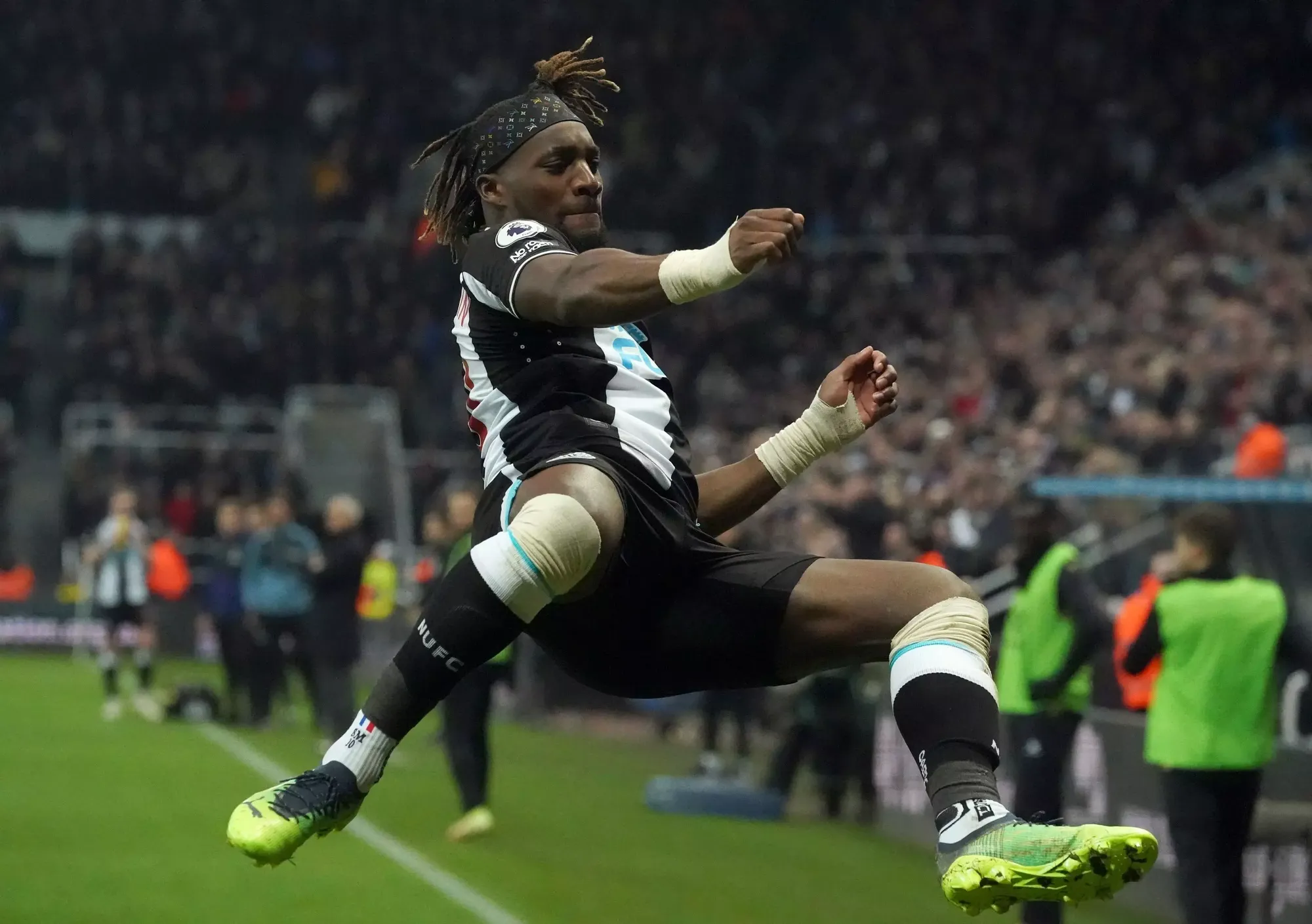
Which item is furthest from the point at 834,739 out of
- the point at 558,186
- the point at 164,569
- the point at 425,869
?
the point at 164,569

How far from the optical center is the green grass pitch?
8648 millimetres

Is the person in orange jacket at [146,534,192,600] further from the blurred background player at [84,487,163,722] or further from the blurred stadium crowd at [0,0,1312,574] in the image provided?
the blurred background player at [84,487,163,722]

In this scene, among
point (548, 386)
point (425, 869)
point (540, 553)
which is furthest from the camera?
point (425, 869)

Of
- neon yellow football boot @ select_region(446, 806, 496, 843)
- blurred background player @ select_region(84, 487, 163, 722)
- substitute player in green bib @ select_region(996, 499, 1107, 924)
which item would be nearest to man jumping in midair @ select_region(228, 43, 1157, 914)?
substitute player in green bib @ select_region(996, 499, 1107, 924)

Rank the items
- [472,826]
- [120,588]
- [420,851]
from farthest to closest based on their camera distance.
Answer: [120,588] → [472,826] → [420,851]

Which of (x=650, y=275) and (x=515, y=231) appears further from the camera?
(x=515, y=231)

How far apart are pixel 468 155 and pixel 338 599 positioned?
10.1 meters

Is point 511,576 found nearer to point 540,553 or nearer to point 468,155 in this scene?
point 540,553

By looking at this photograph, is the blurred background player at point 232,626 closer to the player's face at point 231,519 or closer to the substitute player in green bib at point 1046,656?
the player's face at point 231,519

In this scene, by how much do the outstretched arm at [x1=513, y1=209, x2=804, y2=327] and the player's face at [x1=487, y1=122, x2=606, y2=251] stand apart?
503 mm

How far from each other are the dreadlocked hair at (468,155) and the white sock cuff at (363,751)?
138cm

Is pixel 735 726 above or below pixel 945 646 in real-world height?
above

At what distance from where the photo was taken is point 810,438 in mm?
4906

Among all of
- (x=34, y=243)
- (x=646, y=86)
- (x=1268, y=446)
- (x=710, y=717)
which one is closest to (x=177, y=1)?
(x=34, y=243)
